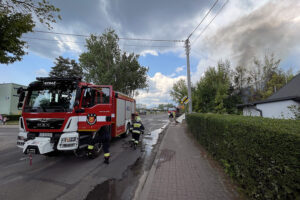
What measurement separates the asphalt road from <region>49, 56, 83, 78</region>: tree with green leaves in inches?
1563

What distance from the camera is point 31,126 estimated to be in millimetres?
4457

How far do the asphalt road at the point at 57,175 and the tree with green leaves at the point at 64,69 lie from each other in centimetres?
3970

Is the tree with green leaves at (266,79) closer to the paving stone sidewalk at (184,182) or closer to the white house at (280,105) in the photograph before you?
the white house at (280,105)

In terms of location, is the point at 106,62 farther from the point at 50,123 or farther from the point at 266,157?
the point at 266,157

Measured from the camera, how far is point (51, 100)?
4.59m

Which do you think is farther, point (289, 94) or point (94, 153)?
point (289, 94)

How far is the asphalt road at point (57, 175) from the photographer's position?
9.76 feet

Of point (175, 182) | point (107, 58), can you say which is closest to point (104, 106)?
point (175, 182)

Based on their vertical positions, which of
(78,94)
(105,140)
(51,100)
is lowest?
(105,140)

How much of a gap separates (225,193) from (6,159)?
7.71 m

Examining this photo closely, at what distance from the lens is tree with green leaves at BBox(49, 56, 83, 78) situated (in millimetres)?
39513

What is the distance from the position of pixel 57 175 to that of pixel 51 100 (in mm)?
2431

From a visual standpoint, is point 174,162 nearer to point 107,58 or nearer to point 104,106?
point 104,106

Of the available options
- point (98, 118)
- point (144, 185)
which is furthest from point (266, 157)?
point (98, 118)
